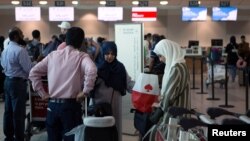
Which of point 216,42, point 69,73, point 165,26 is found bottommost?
point 69,73

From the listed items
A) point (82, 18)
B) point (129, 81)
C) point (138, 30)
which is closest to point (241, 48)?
point (138, 30)

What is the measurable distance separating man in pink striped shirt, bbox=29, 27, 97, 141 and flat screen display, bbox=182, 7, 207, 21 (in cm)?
1517

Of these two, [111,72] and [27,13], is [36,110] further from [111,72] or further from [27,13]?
[27,13]

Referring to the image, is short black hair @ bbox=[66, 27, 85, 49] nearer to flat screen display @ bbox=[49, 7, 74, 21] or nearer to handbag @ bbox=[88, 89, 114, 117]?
handbag @ bbox=[88, 89, 114, 117]

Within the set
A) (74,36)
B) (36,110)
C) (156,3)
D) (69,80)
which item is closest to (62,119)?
(69,80)

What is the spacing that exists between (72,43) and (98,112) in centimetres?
74

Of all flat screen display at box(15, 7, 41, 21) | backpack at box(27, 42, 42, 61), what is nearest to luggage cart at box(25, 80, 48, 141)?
backpack at box(27, 42, 42, 61)

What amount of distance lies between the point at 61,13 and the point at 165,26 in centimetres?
494

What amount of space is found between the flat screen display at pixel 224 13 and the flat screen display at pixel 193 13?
0.44 metres

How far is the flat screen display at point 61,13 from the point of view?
18.3m

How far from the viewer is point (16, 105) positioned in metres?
5.69

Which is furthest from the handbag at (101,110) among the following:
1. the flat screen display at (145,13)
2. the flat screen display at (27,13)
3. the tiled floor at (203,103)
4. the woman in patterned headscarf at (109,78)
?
the flat screen display at (27,13)

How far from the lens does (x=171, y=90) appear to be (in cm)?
416

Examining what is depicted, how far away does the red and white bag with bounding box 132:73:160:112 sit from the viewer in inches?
187
